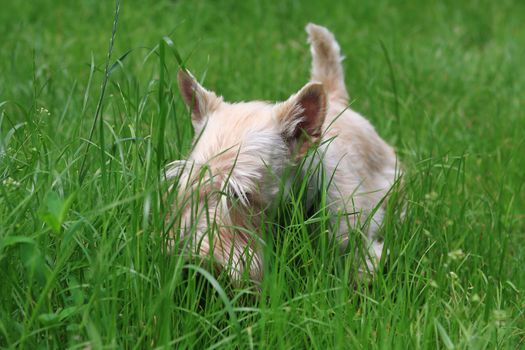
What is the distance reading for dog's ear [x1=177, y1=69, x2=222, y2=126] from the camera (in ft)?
12.0

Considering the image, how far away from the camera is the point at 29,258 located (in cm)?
264

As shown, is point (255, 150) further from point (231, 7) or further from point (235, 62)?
point (231, 7)

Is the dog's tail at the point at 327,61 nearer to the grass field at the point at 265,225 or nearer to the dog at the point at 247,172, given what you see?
the grass field at the point at 265,225

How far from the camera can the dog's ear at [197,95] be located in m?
3.66

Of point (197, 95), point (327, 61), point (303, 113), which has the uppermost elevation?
point (327, 61)

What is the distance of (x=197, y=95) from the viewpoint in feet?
12.1

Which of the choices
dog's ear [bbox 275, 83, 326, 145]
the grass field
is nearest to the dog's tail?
the grass field

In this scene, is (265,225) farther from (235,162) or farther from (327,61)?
(327,61)

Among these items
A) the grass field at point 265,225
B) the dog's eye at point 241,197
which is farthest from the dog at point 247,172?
the grass field at point 265,225

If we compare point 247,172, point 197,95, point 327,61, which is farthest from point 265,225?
point 327,61

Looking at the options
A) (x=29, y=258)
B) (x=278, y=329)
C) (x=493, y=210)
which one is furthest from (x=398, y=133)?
(x=29, y=258)

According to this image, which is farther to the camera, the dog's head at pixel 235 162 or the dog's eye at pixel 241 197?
the dog's eye at pixel 241 197

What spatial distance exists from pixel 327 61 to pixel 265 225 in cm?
172

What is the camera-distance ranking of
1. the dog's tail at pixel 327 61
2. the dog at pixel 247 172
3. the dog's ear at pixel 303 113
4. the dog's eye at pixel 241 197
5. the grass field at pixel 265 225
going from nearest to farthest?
1. the grass field at pixel 265 225
2. the dog at pixel 247 172
3. the dog's eye at pixel 241 197
4. the dog's ear at pixel 303 113
5. the dog's tail at pixel 327 61
